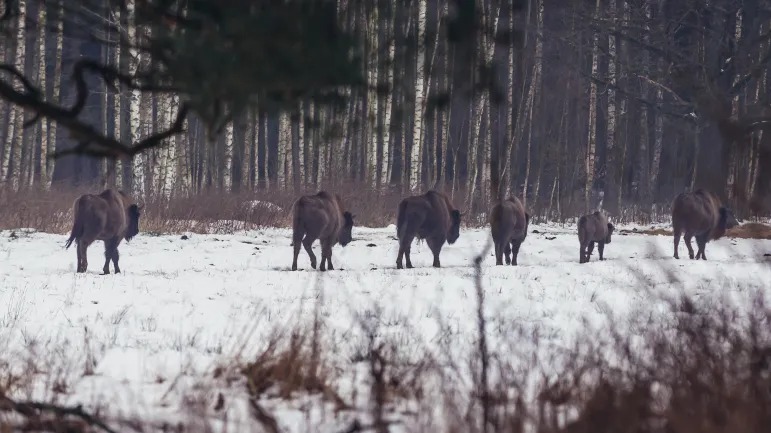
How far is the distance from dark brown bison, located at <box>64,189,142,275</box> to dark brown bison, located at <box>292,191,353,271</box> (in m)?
2.37

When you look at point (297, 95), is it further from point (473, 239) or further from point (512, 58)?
point (512, 58)

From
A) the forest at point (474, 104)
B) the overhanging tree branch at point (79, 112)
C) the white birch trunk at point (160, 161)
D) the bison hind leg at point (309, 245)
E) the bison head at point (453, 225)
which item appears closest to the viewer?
the overhanging tree branch at point (79, 112)

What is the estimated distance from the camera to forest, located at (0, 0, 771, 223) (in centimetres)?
429

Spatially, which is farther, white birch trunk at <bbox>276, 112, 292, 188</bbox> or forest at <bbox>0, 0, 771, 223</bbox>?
white birch trunk at <bbox>276, 112, 292, 188</bbox>

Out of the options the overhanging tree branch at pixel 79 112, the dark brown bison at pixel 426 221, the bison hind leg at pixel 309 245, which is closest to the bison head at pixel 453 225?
the dark brown bison at pixel 426 221

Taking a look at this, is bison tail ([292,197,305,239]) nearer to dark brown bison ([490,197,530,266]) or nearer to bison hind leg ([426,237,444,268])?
bison hind leg ([426,237,444,268])

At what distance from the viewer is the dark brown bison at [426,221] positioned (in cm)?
1468

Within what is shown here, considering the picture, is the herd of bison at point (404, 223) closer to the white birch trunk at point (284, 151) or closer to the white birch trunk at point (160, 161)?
the white birch trunk at point (160, 161)

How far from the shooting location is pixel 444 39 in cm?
444

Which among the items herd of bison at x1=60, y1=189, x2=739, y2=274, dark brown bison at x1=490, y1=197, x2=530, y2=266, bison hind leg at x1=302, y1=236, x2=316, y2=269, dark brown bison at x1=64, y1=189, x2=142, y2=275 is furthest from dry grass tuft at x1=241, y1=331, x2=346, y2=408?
dark brown bison at x1=490, y1=197, x2=530, y2=266

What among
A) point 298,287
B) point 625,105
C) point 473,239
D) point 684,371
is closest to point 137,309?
point 298,287

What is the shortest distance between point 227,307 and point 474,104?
2081 cm

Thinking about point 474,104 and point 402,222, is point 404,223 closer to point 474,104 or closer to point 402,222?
point 402,222

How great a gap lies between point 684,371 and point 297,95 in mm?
2097
